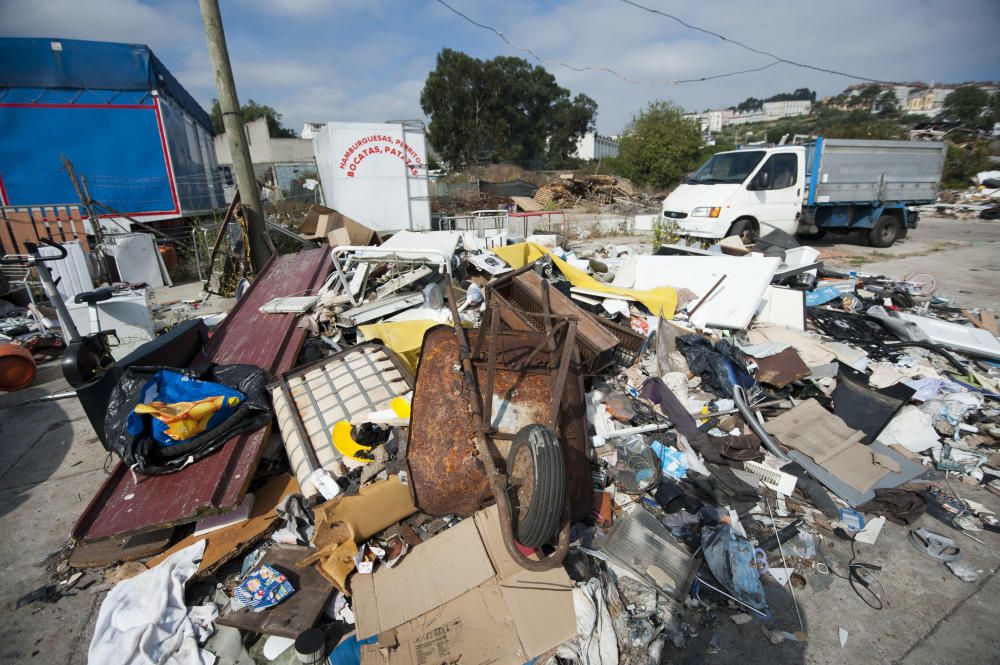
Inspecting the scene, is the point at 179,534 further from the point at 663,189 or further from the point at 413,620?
the point at 663,189

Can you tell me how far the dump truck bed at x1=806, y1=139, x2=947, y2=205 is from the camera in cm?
878

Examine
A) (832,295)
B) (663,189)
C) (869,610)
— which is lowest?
(869,610)

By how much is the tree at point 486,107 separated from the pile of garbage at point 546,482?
30.7 meters

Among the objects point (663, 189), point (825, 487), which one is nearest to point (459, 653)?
point (825, 487)

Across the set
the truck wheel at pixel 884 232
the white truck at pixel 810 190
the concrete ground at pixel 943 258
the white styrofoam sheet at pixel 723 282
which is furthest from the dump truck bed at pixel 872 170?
the white styrofoam sheet at pixel 723 282

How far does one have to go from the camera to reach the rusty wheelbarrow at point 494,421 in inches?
77.0

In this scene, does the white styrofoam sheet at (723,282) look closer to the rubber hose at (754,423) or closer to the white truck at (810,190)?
the rubber hose at (754,423)

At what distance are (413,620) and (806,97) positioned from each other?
119929 mm

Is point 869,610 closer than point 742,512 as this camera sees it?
Yes

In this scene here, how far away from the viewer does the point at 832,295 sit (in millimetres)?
5566

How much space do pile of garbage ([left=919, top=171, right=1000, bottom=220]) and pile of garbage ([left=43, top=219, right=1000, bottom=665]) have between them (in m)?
16.0

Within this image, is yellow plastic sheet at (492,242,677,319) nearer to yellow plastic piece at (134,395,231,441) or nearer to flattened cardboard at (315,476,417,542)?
flattened cardboard at (315,476,417,542)

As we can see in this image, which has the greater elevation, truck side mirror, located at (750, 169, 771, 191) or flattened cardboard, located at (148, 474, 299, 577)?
truck side mirror, located at (750, 169, 771, 191)

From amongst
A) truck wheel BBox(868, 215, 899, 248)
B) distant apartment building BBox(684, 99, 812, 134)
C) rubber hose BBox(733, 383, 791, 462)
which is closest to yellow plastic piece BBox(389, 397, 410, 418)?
rubber hose BBox(733, 383, 791, 462)
